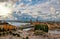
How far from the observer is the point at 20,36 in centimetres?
243

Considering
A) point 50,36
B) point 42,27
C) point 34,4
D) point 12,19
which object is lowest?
point 50,36

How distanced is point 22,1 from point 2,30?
657mm

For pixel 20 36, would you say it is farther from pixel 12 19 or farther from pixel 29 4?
pixel 29 4

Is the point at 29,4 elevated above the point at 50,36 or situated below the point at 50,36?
above

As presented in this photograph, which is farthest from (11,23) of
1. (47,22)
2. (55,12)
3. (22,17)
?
(55,12)

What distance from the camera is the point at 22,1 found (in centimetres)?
254

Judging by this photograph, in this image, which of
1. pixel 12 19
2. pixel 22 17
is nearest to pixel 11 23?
pixel 12 19

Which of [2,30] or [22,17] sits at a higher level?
[22,17]

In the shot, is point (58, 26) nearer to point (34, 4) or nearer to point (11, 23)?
point (34, 4)

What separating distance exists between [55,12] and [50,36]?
0.47 metres

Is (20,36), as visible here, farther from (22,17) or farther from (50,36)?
(50,36)

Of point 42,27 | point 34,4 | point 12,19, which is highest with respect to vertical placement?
point 34,4

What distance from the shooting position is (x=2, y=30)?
2416 millimetres

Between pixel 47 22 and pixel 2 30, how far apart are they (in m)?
0.84
